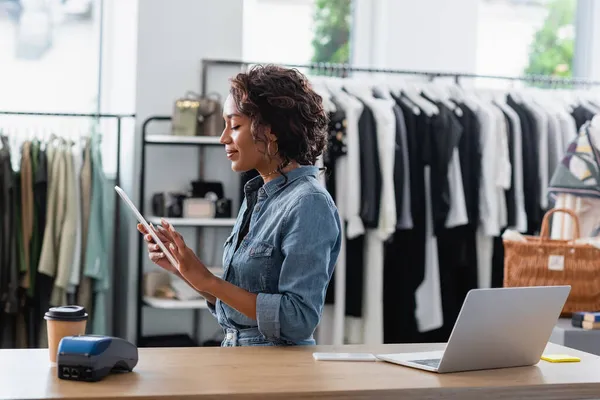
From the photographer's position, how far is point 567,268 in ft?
11.8

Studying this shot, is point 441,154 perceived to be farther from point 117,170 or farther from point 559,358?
point 559,358

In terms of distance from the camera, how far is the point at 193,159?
15.8 feet

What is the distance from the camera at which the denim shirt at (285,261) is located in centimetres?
205

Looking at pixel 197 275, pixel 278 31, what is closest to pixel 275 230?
pixel 197 275

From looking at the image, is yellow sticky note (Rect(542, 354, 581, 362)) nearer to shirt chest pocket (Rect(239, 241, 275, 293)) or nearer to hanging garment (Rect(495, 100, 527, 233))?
shirt chest pocket (Rect(239, 241, 275, 293))

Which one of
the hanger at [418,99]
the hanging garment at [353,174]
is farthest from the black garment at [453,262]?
the hanger at [418,99]

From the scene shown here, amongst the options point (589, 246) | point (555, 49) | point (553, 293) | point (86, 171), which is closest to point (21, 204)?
point (86, 171)

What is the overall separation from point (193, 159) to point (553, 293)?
3.04m

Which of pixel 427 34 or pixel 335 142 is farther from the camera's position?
pixel 427 34

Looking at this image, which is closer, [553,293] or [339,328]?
[553,293]

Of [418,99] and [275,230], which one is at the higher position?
[418,99]

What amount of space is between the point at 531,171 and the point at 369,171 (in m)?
0.89

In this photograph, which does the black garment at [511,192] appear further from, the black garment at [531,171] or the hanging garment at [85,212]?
the hanging garment at [85,212]

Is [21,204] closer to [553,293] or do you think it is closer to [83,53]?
[83,53]
